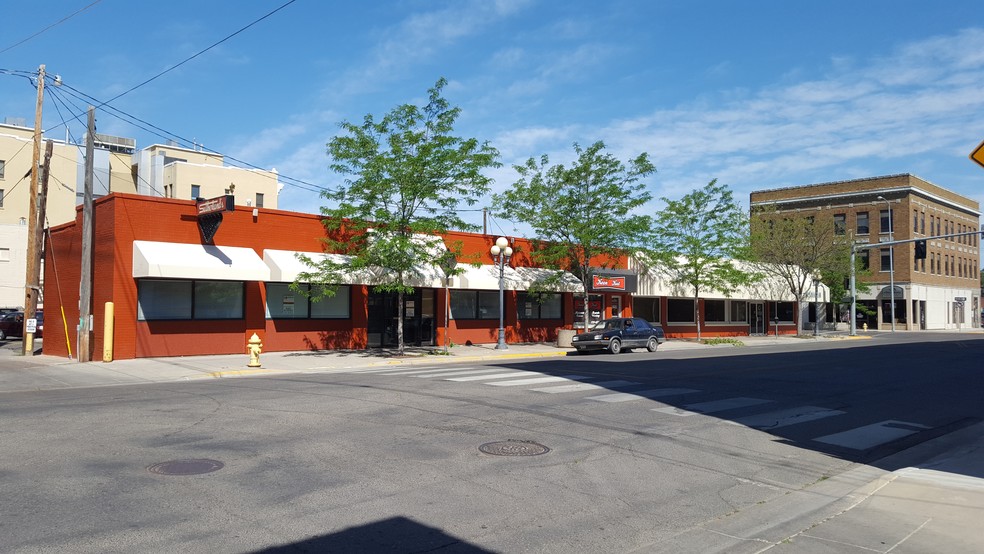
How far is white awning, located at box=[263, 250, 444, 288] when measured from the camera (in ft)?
76.0

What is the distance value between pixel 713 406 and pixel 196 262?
51.9ft

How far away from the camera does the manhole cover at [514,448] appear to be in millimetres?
8547

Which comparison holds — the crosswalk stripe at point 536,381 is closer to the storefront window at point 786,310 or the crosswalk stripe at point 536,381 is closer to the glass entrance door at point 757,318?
the glass entrance door at point 757,318

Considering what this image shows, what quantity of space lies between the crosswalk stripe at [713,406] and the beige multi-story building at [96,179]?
4476cm

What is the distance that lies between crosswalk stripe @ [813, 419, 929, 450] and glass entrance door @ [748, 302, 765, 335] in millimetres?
36487

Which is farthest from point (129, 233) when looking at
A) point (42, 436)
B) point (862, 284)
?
point (862, 284)

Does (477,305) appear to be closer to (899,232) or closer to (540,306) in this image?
(540,306)

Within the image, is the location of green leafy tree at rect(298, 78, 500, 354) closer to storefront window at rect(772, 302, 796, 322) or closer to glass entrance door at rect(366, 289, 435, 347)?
glass entrance door at rect(366, 289, 435, 347)

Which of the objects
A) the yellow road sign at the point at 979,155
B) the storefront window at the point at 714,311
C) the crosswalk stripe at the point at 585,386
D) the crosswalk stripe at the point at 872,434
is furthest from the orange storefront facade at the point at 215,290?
the yellow road sign at the point at 979,155

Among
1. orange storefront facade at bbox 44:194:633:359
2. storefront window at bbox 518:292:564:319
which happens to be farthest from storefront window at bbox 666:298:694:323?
orange storefront facade at bbox 44:194:633:359

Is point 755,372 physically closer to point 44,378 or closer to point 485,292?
point 485,292

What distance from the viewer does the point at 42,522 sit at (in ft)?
18.4

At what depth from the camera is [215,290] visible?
2342cm

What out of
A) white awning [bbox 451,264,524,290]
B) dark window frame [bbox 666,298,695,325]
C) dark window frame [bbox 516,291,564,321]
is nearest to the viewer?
white awning [bbox 451,264,524,290]
